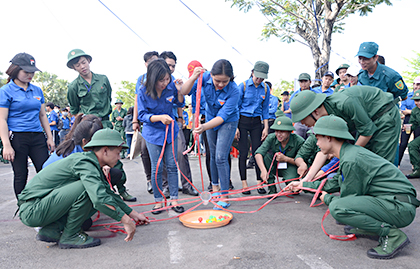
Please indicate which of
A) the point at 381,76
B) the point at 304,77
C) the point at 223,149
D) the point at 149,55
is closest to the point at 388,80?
the point at 381,76

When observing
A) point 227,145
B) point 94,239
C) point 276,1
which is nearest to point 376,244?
point 227,145

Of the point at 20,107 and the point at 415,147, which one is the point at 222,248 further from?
the point at 415,147

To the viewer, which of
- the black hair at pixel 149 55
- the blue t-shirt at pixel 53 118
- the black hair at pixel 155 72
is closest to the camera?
the black hair at pixel 155 72

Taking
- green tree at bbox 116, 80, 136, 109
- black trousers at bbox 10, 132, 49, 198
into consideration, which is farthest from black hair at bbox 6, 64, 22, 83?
green tree at bbox 116, 80, 136, 109

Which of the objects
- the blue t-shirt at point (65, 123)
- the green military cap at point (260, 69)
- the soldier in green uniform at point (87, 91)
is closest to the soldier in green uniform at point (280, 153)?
the green military cap at point (260, 69)

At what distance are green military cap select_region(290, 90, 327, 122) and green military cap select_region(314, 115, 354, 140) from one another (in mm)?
271

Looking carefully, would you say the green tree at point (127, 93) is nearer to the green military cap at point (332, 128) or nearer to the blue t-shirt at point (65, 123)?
the blue t-shirt at point (65, 123)

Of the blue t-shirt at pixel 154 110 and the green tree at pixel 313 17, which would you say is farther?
the green tree at pixel 313 17

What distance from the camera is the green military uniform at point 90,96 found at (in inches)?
158

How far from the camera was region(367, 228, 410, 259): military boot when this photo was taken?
2355 millimetres

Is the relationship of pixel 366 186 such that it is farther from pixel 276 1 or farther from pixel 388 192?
pixel 276 1

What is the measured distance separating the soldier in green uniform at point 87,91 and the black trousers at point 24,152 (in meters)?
0.59

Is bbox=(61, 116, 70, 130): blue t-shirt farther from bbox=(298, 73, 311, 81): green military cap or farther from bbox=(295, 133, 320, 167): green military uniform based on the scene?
bbox=(295, 133, 320, 167): green military uniform

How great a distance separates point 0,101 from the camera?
353 centimetres
